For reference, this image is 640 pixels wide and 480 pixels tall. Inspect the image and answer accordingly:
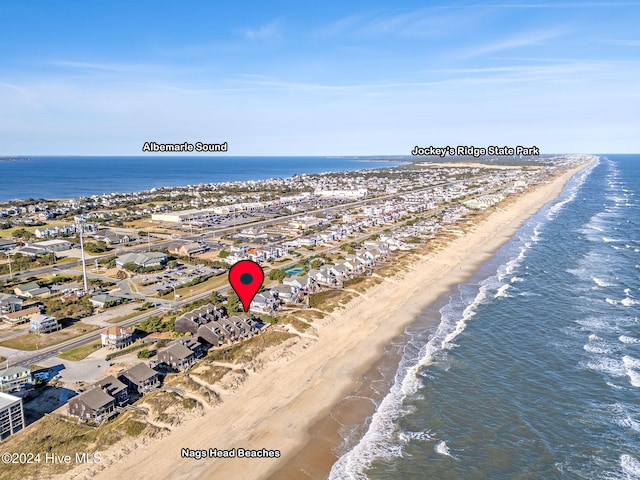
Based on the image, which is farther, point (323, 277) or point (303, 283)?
point (323, 277)

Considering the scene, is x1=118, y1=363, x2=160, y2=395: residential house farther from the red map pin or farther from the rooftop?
the red map pin

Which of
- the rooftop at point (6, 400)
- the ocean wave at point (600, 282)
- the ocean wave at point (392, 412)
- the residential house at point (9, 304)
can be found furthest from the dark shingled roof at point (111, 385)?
the ocean wave at point (600, 282)

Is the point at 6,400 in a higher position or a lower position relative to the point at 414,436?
higher

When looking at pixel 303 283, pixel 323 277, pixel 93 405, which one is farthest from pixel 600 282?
pixel 93 405

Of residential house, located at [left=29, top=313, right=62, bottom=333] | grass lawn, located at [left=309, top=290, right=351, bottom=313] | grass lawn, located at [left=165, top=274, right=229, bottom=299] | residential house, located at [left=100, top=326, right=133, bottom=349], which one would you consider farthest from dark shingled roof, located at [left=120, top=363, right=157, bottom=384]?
grass lawn, located at [left=165, top=274, right=229, bottom=299]

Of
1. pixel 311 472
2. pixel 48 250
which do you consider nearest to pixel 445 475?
pixel 311 472

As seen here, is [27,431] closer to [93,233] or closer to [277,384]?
[277,384]

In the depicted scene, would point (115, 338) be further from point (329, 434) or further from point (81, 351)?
point (329, 434)
